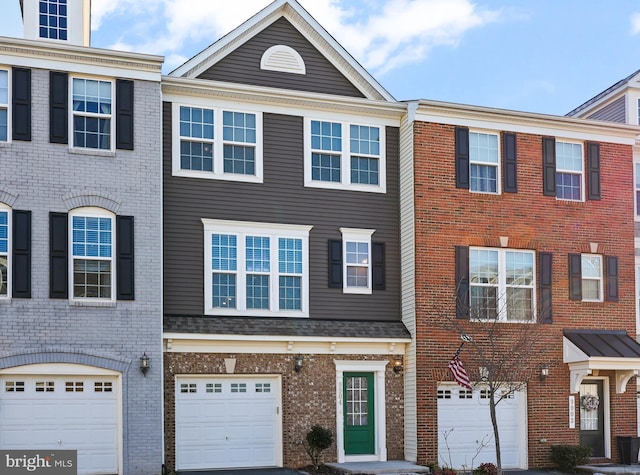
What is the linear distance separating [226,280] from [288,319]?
5.75 ft

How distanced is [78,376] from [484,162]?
1128cm

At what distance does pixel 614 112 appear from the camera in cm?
2834

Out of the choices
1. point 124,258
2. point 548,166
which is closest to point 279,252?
point 124,258

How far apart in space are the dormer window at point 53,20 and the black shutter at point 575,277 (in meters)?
13.7

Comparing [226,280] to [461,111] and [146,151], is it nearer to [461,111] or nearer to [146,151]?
[146,151]

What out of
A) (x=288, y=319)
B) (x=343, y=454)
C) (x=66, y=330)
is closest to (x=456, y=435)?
(x=343, y=454)

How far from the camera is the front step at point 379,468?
2077 cm

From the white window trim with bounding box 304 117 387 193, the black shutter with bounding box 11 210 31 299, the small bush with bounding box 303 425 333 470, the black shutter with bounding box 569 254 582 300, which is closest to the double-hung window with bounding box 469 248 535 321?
the black shutter with bounding box 569 254 582 300

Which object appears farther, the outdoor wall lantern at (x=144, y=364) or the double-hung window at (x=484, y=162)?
the double-hung window at (x=484, y=162)

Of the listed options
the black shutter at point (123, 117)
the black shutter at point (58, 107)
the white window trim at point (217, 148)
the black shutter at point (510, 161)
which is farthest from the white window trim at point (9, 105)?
the black shutter at point (510, 161)

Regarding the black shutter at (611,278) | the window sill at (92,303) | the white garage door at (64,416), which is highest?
the black shutter at (611,278)

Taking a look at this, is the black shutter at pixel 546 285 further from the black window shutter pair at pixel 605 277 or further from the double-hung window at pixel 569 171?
the double-hung window at pixel 569 171

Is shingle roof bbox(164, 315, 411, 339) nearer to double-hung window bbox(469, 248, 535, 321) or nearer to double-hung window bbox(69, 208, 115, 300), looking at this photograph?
double-hung window bbox(69, 208, 115, 300)

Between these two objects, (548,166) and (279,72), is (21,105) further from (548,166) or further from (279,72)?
(548,166)
